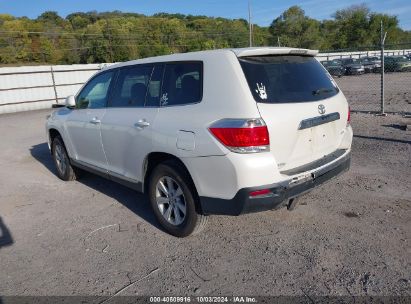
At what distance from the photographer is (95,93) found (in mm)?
5086

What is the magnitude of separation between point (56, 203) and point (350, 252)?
3.81m

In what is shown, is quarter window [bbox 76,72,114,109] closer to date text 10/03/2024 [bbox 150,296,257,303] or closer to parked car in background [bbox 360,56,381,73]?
date text 10/03/2024 [bbox 150,296,257,303]

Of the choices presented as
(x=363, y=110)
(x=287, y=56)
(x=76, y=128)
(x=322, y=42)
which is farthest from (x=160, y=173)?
(x=322, y=42)

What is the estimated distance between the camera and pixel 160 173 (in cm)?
381

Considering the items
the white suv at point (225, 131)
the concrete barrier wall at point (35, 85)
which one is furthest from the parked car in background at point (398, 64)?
the white suv at point (225, 131)

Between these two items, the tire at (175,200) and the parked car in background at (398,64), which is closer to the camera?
the tire at (175,200)

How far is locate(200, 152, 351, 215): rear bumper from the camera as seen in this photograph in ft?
10.3

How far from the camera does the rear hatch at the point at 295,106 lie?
3213 mm

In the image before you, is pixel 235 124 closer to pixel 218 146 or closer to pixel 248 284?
pixel 218 146

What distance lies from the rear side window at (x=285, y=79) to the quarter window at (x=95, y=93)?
7.21 feet

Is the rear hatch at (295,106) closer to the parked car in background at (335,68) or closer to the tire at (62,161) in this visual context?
the tire at (62,161)

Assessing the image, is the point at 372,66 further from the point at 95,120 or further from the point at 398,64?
the point at 95,120

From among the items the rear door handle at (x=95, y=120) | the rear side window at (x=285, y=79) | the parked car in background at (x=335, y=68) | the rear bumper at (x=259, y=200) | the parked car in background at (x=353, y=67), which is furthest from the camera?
the parked car in background at (x=353, y=67)

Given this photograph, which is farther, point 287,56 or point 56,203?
point 56,203
